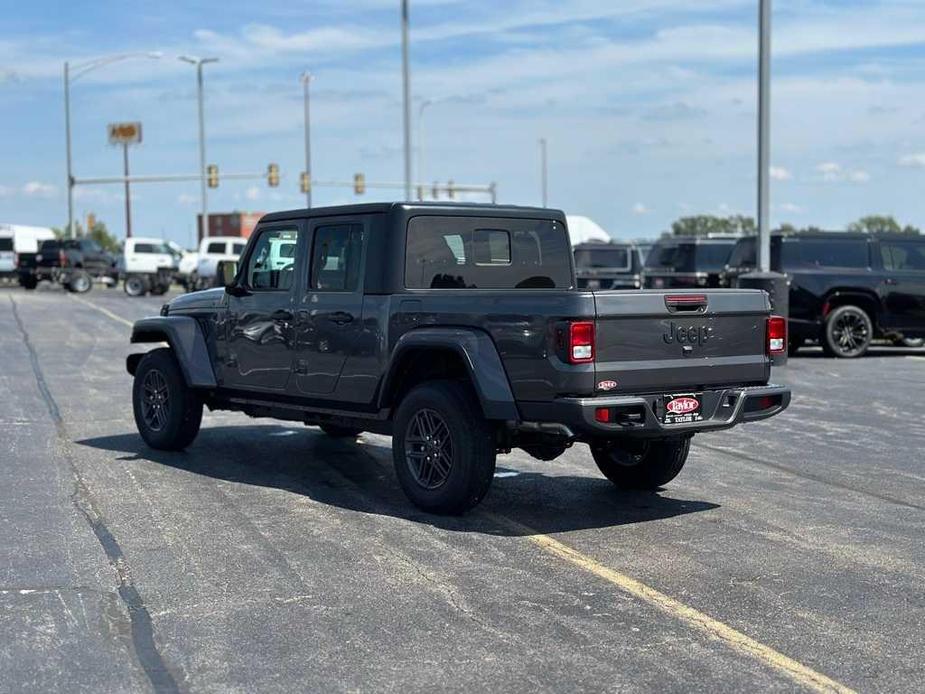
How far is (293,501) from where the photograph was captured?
8.61 m

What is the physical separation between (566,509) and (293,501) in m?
1.80

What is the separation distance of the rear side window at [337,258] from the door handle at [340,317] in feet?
0.56

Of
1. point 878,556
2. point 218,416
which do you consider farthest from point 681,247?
point 878,556

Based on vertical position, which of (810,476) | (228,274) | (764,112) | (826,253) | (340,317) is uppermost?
(764,112)

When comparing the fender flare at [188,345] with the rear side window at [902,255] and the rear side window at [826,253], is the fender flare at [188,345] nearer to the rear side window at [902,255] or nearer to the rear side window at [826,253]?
the rear side window at [826,253]

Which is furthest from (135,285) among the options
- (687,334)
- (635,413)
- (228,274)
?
(635,413)

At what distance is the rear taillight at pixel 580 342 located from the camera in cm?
730

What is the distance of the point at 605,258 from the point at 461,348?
2254 centimetres

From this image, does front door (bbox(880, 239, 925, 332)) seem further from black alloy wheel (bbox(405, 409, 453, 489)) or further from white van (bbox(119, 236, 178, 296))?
white van (bbox(119, 236, 178, 296))

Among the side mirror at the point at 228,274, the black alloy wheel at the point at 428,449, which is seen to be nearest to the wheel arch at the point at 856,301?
the side mirror at the point at 228,274

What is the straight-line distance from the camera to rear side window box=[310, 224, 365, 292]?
29.3 feet

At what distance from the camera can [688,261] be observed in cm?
2806

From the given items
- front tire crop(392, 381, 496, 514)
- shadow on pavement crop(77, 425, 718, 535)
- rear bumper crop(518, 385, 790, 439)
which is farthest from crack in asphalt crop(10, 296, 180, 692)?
rear bumper crop(518, 385, 790, 439)

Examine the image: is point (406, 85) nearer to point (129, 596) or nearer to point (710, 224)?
point (129, 596)
